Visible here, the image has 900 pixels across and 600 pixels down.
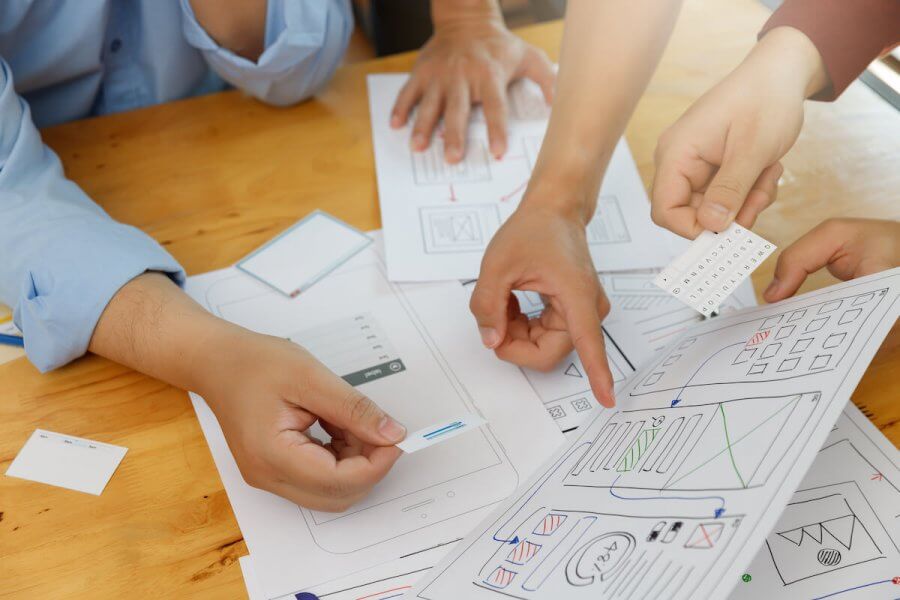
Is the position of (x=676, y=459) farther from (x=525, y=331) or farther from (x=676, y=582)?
(x=525, y=331)

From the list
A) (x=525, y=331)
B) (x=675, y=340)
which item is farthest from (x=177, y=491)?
(x=675, y=340)

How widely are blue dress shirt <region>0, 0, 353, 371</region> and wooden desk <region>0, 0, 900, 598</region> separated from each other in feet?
0.15

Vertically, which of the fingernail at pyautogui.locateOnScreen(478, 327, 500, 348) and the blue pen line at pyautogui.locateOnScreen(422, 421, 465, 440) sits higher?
the blue pen line at pyautogui.locateOnScreen(422, 421, 465, 440)

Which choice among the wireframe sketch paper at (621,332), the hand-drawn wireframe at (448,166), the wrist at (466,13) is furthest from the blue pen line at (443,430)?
the wrist at (466,13)

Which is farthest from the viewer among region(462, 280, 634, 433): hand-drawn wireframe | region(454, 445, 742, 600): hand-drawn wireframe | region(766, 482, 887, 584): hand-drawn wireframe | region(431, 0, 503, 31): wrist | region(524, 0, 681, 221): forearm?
region(431, 0, 503, 31): wrist

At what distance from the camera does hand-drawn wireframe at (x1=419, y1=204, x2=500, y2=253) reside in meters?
0.79

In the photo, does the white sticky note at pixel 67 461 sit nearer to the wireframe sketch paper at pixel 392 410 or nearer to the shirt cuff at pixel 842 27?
the wireframe sketch paper at pixel 392 410

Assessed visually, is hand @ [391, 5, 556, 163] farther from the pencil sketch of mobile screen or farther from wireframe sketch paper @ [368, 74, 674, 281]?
the pencil sketch of mobile screen

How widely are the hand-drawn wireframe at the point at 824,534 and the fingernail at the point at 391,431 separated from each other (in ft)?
0.86

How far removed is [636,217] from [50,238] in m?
0.56

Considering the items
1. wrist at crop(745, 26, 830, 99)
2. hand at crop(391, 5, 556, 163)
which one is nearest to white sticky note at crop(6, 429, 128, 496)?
hand at crop(391, 5, 556, 163)

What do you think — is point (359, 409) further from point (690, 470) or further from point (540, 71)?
point (540, 71)

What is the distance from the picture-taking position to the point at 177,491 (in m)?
0.59

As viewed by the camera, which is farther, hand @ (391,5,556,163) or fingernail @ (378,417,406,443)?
hand @ (391,5,556,163)
